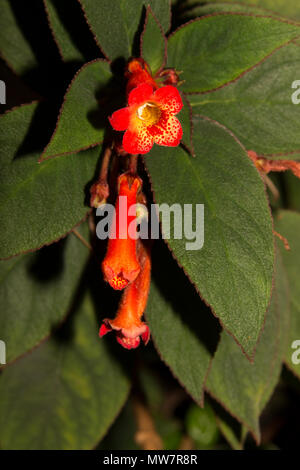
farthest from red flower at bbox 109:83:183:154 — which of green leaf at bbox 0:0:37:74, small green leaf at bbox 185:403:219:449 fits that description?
small green leaf at bbox 185:403:219:449

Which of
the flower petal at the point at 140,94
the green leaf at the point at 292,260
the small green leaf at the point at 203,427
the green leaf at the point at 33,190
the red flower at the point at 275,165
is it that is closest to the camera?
the flower petal at the point at 140,94

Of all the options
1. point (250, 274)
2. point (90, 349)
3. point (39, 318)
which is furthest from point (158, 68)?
point (90, 349)

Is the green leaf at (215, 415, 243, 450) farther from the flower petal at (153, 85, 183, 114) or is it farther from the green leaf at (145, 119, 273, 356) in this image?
the flower petal at (153, 85, 183, 114)

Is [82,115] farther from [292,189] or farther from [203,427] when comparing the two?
[203,427]

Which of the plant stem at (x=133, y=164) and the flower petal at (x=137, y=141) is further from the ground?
the flower petal at (x=137, y=141)

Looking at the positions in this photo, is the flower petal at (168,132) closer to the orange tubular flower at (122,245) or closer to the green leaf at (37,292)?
the orange tubular flower at (122,245)

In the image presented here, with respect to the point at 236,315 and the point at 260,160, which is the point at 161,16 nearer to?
the point at 260,160

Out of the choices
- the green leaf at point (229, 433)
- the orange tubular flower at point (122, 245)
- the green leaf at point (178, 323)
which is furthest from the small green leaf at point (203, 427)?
the orange tubular flower at point (122, 245)
